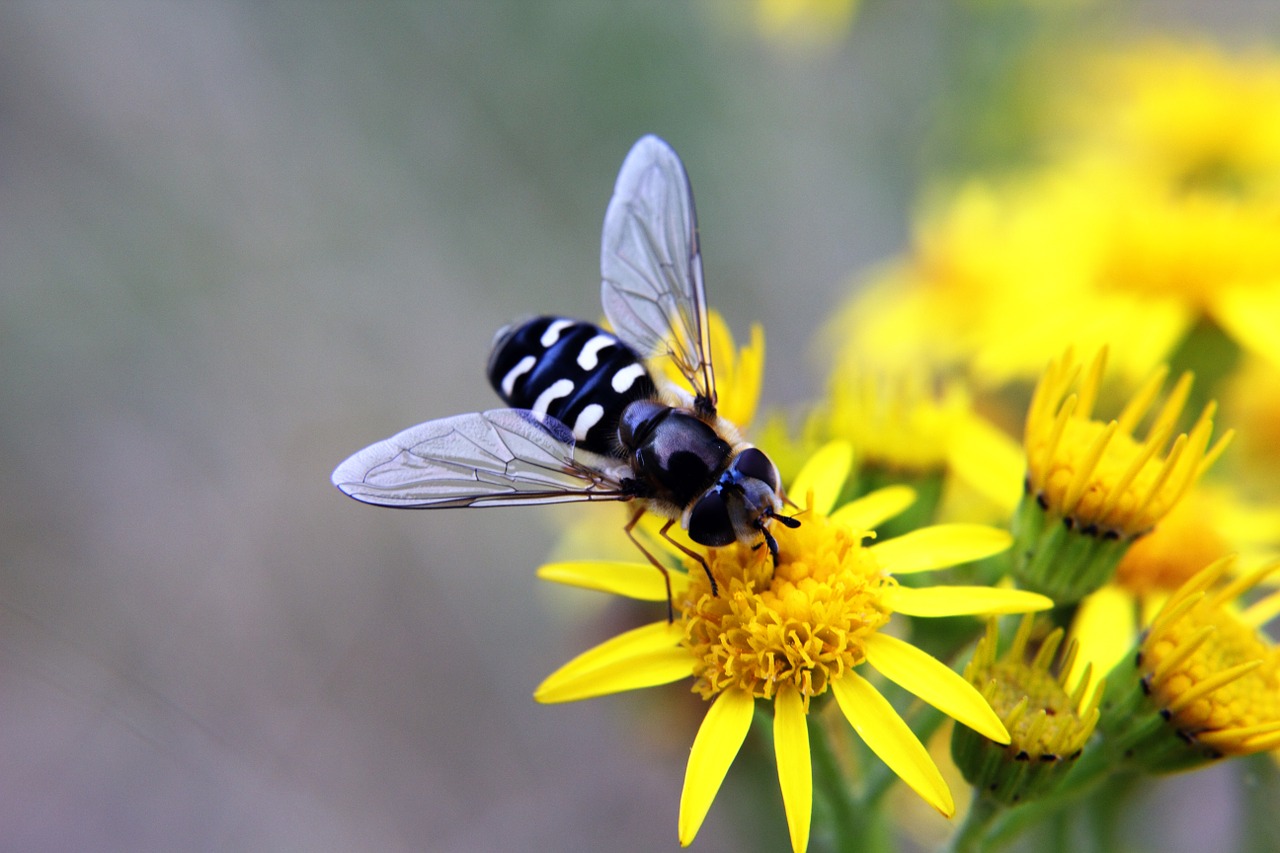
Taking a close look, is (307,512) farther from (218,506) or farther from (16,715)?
(16,715)

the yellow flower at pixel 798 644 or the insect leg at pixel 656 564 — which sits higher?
the insect leg at pixel 656 564

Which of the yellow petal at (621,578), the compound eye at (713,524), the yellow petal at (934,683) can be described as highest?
the compound eye at (713,524)

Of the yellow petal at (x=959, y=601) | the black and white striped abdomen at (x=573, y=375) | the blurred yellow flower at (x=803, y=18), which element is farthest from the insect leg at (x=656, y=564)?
the blurred yellow flower at (x=803, y=18)

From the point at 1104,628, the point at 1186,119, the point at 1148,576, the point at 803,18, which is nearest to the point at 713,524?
the point at 1104,628

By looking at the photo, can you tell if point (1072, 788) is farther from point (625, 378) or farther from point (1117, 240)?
point (1117, 240)

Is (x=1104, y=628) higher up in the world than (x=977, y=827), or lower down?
higher up

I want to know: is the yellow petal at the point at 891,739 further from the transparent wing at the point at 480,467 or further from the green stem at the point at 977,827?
the transparent wing at the point at 480,467

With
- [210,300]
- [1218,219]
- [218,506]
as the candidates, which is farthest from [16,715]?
[1218,219]
